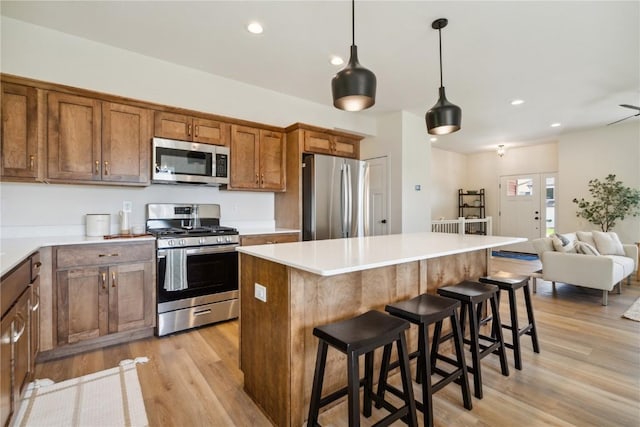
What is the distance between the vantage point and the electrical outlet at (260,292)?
175cm

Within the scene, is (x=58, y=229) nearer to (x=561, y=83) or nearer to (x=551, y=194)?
(x=561, y=83)

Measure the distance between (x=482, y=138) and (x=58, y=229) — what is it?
7.39 m

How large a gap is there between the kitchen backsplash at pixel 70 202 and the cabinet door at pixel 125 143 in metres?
0.34

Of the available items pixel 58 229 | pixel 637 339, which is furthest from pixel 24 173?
pixel 637 339

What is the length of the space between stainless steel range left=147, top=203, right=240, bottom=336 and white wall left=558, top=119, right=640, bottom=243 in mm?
6820

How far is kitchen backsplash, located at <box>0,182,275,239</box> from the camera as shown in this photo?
2.62 meters

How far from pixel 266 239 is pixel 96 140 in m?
1.86

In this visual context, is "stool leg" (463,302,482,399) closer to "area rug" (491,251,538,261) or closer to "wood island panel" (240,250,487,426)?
"wood island panel" (240,250,487,426)

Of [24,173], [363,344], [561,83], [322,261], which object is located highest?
[561,83]

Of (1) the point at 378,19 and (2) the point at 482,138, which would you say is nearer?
(1) the point at 378,19

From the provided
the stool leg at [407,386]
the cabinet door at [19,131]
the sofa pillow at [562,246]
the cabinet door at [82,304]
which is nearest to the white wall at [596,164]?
the sofa pillow at [562,246]

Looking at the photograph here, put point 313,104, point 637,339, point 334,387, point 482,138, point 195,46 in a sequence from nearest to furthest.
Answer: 1. point 334,387
2. point 637,339
3. point 195,46
4. point 313,104
5. point 482,138

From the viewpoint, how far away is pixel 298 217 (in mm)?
3766

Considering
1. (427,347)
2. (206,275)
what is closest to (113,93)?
(206,275)
